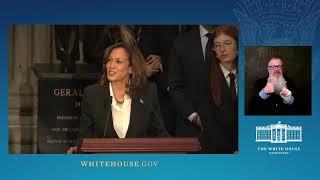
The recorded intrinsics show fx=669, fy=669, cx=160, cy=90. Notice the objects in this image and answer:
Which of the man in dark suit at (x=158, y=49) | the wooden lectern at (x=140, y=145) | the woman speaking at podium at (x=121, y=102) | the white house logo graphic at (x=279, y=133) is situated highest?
the man in dark suit at (x=158, y=49)

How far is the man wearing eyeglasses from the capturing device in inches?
268

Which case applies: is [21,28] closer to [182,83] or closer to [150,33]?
[150,33]

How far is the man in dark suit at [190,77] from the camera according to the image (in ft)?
22.2

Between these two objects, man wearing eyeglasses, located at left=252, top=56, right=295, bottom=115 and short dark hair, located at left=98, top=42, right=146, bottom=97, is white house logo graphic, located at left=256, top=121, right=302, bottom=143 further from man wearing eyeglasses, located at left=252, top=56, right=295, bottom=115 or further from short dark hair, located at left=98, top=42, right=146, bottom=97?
short dark hair, located at left=98, top=42, right=146, bottom=97

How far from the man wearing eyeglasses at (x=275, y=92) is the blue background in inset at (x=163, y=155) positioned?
97mm

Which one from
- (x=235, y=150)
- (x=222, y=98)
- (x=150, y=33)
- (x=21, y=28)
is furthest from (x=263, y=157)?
→ (x=21, y=28)

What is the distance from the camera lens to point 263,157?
6.81 metres

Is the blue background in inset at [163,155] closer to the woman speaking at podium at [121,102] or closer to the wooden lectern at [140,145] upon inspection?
the wooden lectern at [140,145]

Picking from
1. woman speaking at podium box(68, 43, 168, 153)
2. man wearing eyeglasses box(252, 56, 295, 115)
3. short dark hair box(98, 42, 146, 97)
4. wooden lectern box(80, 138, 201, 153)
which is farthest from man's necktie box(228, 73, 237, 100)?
short dark hair box(98, 42, 146, 97)

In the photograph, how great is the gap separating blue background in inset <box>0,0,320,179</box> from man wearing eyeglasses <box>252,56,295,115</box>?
0.10 m

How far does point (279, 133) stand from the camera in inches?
268

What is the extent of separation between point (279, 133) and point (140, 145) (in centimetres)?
142

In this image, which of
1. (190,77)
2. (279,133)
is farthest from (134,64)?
(279,133)

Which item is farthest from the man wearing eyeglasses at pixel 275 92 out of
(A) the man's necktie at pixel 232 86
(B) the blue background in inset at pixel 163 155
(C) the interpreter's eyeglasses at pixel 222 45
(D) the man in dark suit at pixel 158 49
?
(D) the man in dark suit at pixel 158 49
